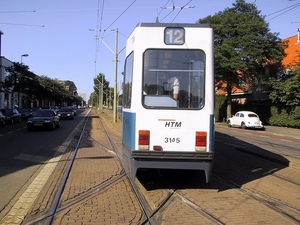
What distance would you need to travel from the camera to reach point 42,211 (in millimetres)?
5625

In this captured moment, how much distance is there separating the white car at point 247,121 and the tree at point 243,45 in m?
4.50

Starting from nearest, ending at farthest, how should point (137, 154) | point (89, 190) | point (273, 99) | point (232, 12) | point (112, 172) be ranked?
1. point (137, 154)
2. point (89, 190)
3. point (112, 172)
4. point (273, 99)
5. point (232, 12)

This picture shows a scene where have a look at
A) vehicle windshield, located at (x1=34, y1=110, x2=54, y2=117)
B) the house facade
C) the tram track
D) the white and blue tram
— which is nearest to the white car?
the house facade

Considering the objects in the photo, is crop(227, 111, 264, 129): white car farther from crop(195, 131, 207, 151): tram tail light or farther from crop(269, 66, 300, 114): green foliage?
crop(195, 131, 207, 151): tram tail light

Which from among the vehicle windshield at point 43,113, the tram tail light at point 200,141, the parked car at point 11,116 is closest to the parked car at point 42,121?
the vehicle windshield at point 43,113

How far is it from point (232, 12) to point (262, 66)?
6599 millimetres

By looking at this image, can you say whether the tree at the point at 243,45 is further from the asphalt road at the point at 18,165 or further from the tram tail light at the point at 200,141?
the tram tail light at the point at 200,141

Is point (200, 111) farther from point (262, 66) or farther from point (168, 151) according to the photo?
point (262, 66)

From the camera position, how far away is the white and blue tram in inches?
259

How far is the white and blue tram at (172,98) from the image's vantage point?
259 inches

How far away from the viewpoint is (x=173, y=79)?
22.0 feet

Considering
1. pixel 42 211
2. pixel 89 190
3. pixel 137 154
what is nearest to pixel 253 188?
pixel 137 154

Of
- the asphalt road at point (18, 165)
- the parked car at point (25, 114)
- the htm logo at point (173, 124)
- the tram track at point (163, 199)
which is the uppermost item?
the htm logo at point (173, 124)

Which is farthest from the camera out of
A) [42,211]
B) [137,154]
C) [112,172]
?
[112,172]
